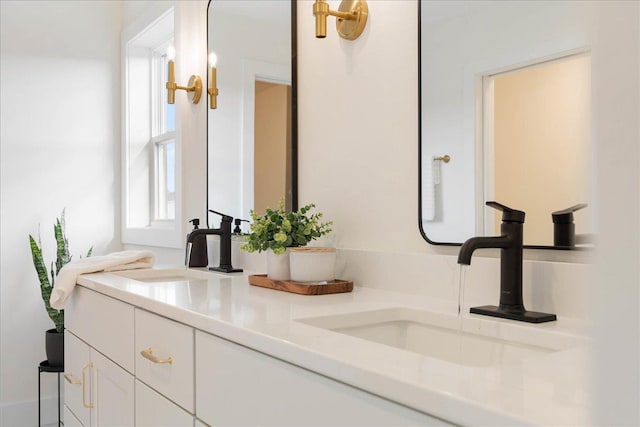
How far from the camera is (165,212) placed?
320 cm

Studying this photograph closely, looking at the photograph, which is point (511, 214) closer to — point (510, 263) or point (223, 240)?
point (510, 263)

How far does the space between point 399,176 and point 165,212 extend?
1981 mm

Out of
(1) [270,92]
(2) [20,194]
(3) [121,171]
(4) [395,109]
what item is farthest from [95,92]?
(4) [395,109]

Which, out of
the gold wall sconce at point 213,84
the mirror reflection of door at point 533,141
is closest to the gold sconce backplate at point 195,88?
the gold wall sconce at point 213,84

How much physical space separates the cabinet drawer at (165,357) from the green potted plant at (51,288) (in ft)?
5.22

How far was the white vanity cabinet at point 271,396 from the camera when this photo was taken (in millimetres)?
692

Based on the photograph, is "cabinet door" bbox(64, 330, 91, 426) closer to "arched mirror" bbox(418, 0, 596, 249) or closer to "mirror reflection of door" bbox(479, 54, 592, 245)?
"arched mirror" bbox(418, 0, 596, 249)

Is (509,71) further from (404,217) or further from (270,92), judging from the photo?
(270,92)

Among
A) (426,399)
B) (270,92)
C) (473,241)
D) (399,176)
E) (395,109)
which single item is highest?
(270,92)

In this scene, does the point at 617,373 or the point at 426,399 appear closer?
the point at 617,373

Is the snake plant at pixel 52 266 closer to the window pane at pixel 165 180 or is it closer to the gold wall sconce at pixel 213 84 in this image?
the window pane at pixel 165 180

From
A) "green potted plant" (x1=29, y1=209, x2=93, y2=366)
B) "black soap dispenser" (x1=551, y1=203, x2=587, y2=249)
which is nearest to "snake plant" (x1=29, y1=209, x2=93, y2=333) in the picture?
"green potted plant" (x1=29, y1=209, x2=93, y2=366)

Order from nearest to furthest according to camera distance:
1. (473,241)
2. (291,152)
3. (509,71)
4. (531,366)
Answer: (531,366) < (473,241) < (509,71) < (291,152)

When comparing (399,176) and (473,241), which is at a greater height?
(399,176)
